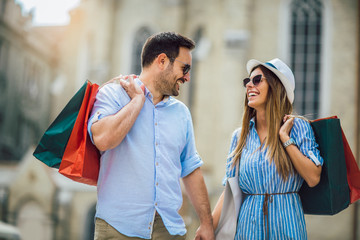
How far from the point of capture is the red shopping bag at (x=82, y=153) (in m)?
2.91

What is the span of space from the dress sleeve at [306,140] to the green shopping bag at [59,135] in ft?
4.72

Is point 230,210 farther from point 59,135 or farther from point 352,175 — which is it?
point 59,135

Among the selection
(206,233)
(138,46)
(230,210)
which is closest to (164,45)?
(230,210)

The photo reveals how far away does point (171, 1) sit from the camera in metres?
18.6

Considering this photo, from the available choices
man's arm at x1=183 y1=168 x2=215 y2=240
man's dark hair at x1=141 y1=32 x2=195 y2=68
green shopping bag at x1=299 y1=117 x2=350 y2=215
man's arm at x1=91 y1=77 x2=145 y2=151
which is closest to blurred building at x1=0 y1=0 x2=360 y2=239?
man's arm at x1=183 y1=168 x2=215 y2=240

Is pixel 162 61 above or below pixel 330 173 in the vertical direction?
above

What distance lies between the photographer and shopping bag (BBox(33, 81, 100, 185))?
9.59 ft

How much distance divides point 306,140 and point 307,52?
1430 centimetres

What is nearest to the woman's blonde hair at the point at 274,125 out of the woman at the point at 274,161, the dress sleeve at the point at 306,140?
the woman at the point at 274,161

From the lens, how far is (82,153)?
2.92 metres

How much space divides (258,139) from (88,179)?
4.02 ft

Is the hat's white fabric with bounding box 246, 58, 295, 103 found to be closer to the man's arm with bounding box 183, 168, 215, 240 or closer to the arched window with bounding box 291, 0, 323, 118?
the man's arm with bounding box 183, 168, 215, 240

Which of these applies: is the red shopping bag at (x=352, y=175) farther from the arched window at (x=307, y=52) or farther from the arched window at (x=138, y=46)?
the arched window at (x=138, y=46)

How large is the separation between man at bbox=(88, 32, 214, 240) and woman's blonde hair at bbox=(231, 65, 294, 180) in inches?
16.7
